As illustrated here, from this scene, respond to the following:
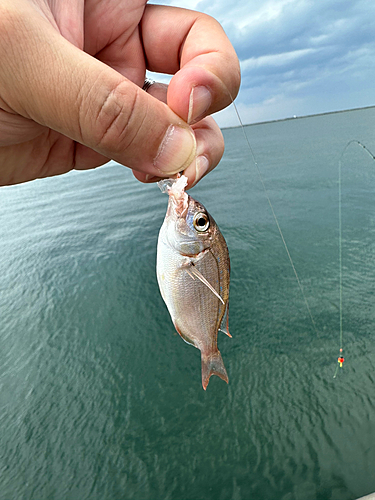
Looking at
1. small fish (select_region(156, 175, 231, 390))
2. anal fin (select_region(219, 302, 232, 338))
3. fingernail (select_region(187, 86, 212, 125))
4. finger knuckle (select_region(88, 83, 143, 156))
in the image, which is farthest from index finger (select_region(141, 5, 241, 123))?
anal fin (select_region(219, 302, 232, 338))

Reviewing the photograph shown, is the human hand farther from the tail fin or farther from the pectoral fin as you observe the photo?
the tail fin

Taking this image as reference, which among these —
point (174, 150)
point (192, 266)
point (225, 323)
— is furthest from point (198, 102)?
point (225, 323)

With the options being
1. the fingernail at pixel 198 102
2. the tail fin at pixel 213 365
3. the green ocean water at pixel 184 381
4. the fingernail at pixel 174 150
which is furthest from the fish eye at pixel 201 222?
the green ocean water at pixel 184 381

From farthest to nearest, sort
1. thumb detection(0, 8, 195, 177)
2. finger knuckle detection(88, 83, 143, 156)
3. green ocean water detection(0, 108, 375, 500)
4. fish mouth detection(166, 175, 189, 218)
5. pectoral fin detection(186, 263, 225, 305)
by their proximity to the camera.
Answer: green ocean water detection(0, 108, 375, 500)
pectoral fin detection(186, 263, 225, 305)
fish mouth detection(166, 175, 189, 218)
finger knuckle detection(88, 83, 143, 156)
thumb detection(0, 8, 195, 177)

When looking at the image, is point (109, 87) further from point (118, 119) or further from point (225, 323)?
point (225, 323)

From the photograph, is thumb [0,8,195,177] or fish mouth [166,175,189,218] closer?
thumb [0,8,195,177]

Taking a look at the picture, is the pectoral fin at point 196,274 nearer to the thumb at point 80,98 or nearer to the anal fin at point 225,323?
the anal fin at point 225,323

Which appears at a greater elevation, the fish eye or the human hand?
the human hand
